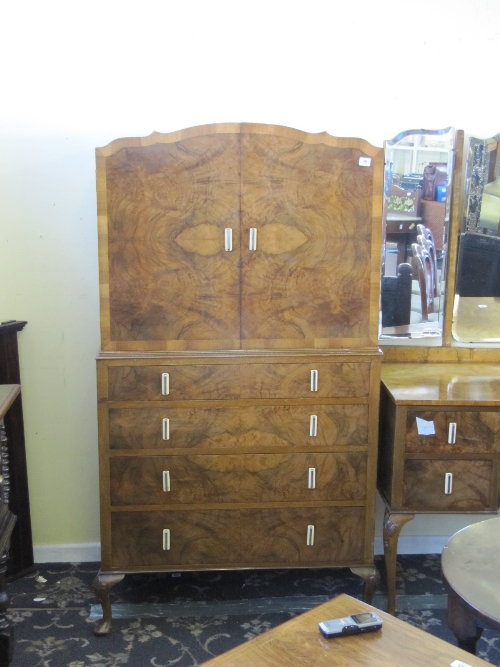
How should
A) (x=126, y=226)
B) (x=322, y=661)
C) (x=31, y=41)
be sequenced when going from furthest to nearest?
(x=31, y=41) → (x=126, y=226) → (x=322, y=661)

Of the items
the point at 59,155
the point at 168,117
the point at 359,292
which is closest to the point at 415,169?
the point at 359,292

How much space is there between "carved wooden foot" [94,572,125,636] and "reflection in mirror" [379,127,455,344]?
150 centimetres

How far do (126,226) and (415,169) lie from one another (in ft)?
4.17

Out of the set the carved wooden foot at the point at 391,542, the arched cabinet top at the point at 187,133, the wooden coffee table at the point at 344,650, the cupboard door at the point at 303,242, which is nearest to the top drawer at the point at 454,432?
the carved wooden foot at the point at 391,542

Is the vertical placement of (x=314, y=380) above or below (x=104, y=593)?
above

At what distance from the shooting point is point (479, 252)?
10.2 ft

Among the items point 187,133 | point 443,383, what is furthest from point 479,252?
point 187,133

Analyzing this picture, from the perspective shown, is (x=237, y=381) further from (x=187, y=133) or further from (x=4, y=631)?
(x=4, y=631)

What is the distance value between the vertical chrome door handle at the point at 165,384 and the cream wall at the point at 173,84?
655 millimetres

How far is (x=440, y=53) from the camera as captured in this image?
3.00 m

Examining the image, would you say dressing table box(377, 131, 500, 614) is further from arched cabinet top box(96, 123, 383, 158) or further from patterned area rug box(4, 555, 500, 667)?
arched cabinet top box(96, 123, 383, 158)

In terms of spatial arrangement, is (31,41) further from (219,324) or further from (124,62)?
(219,324)

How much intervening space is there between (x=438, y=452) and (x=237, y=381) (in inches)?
31.4

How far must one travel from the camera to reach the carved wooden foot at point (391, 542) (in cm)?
273
